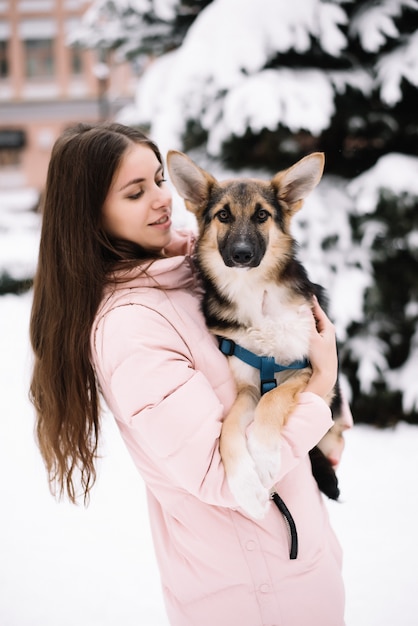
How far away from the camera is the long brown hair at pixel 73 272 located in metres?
1.69

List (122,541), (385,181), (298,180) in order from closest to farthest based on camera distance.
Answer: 1. (298,180)
2. (122,541)
3. (385,181)

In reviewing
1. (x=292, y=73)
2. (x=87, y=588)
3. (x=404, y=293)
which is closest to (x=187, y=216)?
(x=292, y=73)

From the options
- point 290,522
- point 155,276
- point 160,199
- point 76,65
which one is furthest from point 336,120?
point 76,65

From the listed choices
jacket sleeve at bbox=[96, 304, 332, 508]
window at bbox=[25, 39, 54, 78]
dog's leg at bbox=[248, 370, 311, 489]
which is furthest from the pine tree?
window at bbox=[25, 39, 54, 78]

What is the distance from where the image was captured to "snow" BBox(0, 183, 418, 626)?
10.5 feet

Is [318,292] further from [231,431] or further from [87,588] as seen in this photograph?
[87,588]

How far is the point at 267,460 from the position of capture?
1.57m

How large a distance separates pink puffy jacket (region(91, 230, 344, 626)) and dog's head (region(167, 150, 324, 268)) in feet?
1.73

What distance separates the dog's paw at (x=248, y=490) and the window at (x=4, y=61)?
27800mm

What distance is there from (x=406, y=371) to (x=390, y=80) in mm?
2563

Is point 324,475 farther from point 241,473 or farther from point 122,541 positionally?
point 122,541

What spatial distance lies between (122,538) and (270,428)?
9.15ft

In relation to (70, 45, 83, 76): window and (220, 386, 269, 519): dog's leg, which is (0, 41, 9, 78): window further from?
(220, 386, 269, 519): dog's leg

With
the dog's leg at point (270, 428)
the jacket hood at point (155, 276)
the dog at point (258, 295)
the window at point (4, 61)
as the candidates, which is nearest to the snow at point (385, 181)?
the dog at point (258, 295)
